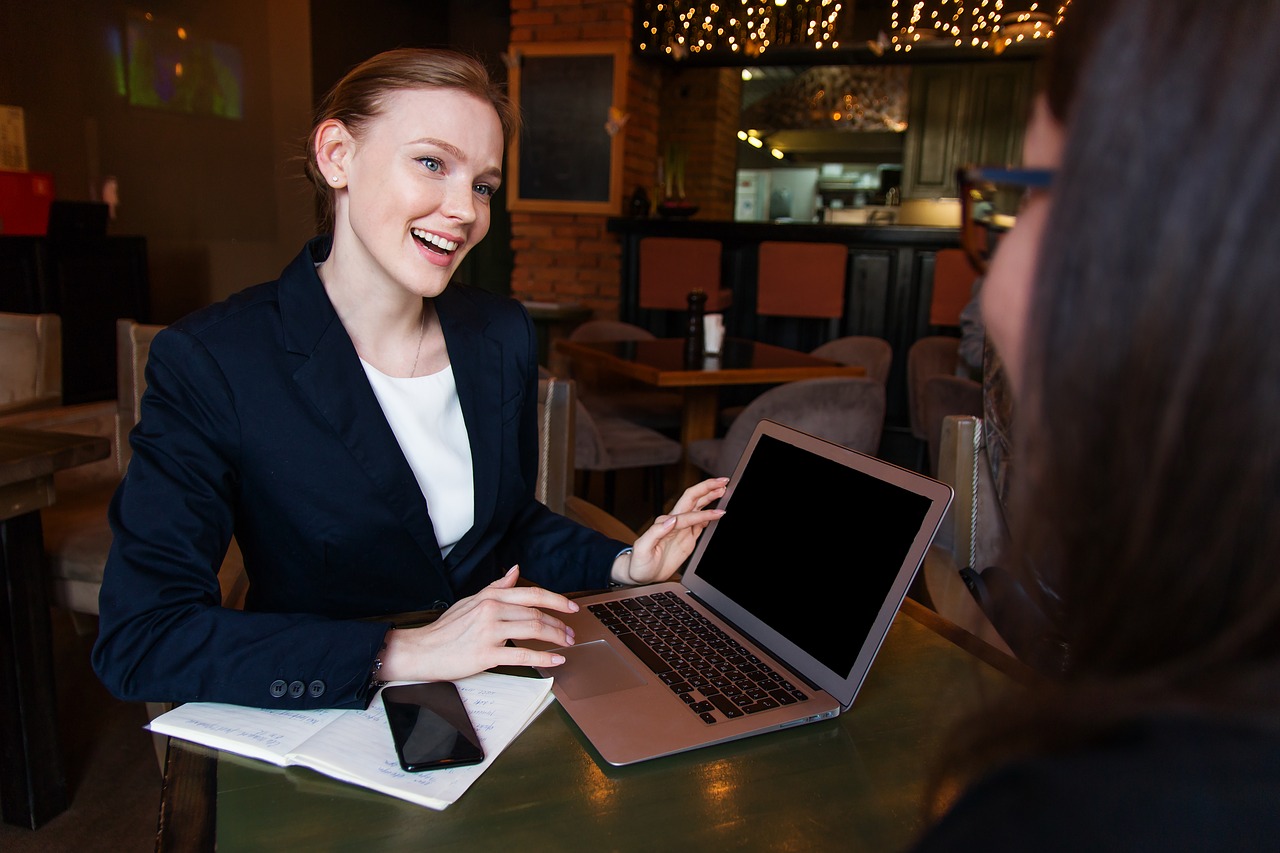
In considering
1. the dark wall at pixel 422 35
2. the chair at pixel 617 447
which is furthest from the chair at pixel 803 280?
the dark wall at pixel 422 35

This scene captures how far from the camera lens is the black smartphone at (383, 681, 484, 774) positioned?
75 cm

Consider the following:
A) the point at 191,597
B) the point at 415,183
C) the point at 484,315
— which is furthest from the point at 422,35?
the point at 191,597

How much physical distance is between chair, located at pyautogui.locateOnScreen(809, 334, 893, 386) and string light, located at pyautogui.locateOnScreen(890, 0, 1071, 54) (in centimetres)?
269

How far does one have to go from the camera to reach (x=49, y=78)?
513 cm

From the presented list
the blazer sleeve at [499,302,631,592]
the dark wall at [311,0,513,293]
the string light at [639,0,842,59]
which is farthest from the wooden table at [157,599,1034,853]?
the dark wall at [311,0,513,293]

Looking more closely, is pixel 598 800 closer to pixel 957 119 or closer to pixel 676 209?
pixel 676 209

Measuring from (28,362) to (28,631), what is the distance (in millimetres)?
1041

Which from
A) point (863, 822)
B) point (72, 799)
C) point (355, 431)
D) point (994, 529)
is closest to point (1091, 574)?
point (863, 822)

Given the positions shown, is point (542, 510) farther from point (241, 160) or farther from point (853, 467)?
point (241, 160)

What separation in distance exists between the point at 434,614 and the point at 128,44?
235 inches

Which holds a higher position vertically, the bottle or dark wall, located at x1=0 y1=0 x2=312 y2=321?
dark wall, located at x1=0 y1=0 x2=312 y2=321

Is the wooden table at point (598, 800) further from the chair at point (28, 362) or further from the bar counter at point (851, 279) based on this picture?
the bar counter at point (851, 279)

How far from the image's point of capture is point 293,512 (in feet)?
3.91

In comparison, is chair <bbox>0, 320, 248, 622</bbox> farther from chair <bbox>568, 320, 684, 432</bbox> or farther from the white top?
chair <bbox>568, 320, 684, 432</bbox>
